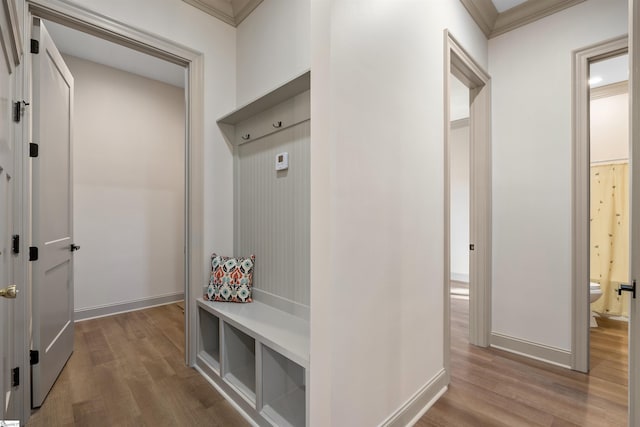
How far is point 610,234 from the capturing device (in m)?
3.43

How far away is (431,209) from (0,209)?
6.69 ft

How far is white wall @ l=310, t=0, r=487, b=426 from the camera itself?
1181mm

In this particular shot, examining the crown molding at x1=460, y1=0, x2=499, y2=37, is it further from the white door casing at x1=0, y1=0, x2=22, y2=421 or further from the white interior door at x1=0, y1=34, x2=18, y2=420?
the white interior door at x1=0, y1=34, x2=18, y2=420

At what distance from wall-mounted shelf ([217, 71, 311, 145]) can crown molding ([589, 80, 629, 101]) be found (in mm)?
3829

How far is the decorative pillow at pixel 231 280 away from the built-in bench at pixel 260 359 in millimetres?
60

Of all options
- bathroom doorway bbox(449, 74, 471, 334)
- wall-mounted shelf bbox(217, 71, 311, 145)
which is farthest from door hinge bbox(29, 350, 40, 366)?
bathroom doorway bbox(449, 74, 471, 334)

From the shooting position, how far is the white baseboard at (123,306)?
3182mm

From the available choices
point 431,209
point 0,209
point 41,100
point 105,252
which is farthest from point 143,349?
point 431,209

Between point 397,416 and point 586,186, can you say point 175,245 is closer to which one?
point 397,416

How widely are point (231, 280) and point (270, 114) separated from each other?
1255 millimetres

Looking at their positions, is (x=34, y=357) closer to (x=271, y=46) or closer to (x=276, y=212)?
(x=276, y=212)

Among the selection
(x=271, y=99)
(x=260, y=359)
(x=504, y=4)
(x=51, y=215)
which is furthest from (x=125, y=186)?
(x=504, y=4)

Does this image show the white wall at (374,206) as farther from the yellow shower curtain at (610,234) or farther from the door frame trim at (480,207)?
the yellow shower curtain at (610,234)

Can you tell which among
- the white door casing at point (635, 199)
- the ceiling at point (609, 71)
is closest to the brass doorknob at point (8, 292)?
the white door casing at point (635, 199)
